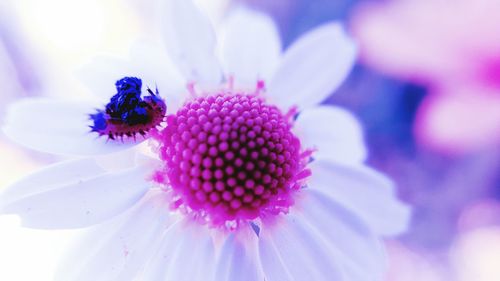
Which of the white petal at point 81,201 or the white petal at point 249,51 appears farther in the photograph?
the white petal at point 249,51

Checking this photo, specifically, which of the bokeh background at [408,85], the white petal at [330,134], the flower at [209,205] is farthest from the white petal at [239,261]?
the bokeh background at [408,85]

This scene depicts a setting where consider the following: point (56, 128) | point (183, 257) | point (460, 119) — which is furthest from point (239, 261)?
point (460, 119)

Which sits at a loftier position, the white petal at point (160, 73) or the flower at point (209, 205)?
the white petal at point (160, 73)

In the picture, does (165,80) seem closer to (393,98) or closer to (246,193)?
(246,193)

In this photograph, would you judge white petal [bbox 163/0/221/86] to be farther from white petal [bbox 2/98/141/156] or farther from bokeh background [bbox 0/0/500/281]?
bokeh background [bbox 0/0/500/281]

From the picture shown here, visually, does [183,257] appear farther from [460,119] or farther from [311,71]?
[460,119]

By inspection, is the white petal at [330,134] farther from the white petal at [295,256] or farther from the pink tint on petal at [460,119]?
the pink tint on petal at [460,119]
